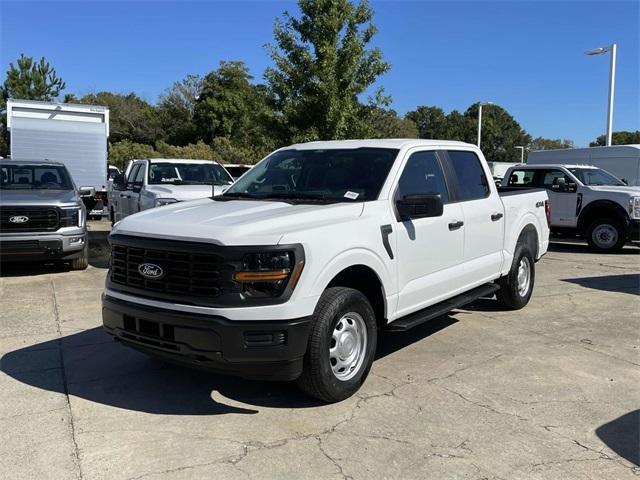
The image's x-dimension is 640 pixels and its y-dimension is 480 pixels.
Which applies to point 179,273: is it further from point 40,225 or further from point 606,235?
point 606,235

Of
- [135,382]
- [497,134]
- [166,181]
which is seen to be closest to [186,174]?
[166,181]

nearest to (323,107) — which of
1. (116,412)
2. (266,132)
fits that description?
(266,132)

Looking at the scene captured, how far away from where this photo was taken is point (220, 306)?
3.65 meters

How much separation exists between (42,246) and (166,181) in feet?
8.56

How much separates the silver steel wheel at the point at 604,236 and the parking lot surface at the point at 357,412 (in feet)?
23.4

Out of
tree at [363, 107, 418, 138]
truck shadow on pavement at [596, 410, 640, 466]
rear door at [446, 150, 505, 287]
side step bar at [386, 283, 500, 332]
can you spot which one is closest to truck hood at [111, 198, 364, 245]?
side step bar at [386, 283, 500, 332]

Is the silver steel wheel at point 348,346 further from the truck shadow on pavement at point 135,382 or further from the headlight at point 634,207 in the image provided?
the headlight at point 634,207

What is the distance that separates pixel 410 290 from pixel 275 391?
1.38m

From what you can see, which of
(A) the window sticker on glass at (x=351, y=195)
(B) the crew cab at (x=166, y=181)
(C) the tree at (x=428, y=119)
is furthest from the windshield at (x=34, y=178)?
(C) the tree at (x=428, y=119)

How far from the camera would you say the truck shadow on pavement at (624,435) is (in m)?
3.54

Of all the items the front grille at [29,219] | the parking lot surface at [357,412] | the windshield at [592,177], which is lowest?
the parking lot surface at [357,412]

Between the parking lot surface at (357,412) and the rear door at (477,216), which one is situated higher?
the rear door at (477,216)

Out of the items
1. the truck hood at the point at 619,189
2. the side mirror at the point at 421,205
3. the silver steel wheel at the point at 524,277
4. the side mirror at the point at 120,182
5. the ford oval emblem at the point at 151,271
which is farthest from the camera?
the truck hood at the point at 619,189

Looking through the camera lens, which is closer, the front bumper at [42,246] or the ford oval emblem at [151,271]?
the ford oval emblem at [151,271]
